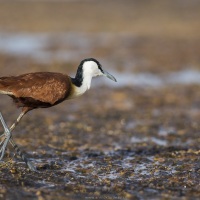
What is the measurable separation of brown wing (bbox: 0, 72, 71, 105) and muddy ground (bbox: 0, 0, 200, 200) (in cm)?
110

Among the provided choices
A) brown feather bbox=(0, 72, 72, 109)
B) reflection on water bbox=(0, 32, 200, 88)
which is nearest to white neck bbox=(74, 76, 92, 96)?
brown feather bbox=(0, 72, 72, 109)

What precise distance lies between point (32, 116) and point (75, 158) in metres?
4.27

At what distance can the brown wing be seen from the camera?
28.5 ft

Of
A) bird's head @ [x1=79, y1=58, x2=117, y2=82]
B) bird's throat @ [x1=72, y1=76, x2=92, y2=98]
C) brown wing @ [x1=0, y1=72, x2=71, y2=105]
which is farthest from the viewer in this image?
bird's head @ [x1=79, y1=58, x2=117, y2=82]

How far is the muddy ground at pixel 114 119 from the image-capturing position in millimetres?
8445

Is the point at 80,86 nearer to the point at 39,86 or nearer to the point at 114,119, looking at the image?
the point at 39,86

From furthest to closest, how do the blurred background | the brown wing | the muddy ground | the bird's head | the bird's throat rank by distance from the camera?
the blurred background, the bird's head, the bird's throat, the brown wing, the muddy ground

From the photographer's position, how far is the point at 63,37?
2983 centimetres

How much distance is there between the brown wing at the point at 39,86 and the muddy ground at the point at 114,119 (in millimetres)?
1105

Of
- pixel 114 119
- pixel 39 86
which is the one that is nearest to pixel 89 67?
pixel 39 86

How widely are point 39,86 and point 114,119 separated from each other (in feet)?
18.8

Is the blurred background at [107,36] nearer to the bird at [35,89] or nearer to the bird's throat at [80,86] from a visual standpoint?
the bird's throat at [80,86]

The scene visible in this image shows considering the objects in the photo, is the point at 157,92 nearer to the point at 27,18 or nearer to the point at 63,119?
the point at 63,119

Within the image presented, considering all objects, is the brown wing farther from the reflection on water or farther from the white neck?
the reflection on water
